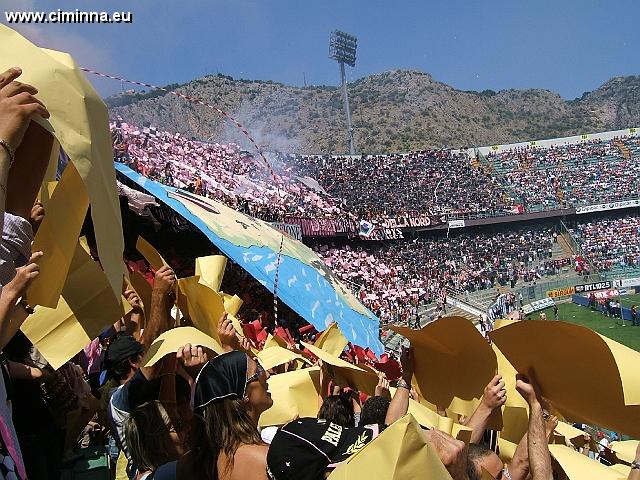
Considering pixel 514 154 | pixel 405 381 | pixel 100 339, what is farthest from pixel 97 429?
pixel 514 154

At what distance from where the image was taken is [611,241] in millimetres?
39156

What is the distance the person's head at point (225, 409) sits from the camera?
2.05 m

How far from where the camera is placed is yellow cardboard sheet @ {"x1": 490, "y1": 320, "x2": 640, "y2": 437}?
2193 mm

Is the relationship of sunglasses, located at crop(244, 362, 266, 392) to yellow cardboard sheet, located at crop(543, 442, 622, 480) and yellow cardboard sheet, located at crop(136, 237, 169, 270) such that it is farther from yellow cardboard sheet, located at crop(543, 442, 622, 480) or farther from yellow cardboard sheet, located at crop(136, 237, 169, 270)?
yellow cardboard sheet, located at crop(543, 442, 622, 480)

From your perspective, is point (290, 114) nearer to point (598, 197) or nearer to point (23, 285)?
point (598, 197)

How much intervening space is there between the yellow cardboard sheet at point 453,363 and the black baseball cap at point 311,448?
50.0 inches

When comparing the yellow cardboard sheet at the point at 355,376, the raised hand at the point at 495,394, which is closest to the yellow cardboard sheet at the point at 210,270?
the yellow cardboard sheet at the point at 355,376

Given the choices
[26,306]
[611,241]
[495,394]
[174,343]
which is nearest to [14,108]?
[26,306]

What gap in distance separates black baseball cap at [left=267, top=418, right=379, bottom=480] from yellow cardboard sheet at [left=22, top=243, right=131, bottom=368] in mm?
927

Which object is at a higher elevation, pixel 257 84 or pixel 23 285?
pixel 257 84

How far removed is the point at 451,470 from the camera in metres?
1.74

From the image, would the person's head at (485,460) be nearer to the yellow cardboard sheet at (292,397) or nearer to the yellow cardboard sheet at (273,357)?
the yellow cardboard sheet at (292,397)

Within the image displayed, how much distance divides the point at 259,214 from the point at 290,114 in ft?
291

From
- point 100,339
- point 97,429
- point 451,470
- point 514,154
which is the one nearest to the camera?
point 451,470
